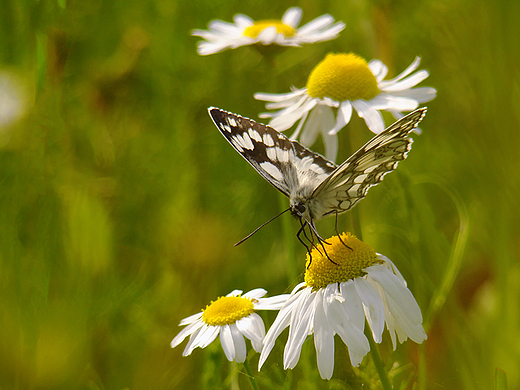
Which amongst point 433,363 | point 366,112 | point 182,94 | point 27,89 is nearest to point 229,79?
point 182,94

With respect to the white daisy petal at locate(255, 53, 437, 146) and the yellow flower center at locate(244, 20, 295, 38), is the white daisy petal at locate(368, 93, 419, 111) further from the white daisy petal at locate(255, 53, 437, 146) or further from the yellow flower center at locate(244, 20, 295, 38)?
the yellow flower center at locate(244, 20, 295, 38)

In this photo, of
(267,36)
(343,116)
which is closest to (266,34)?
(267,36)

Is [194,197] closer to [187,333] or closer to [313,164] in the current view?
[313,164]

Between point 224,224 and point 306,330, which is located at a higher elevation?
point 224,224

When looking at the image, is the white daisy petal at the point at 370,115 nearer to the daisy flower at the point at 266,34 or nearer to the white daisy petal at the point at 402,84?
the white daisy petal at the point at 402,84

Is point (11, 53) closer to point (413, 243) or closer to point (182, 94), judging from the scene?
point (182, 94)

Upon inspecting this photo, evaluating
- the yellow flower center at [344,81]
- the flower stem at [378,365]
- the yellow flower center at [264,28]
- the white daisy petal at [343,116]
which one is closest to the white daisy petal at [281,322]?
the flower stem at [378,365]
